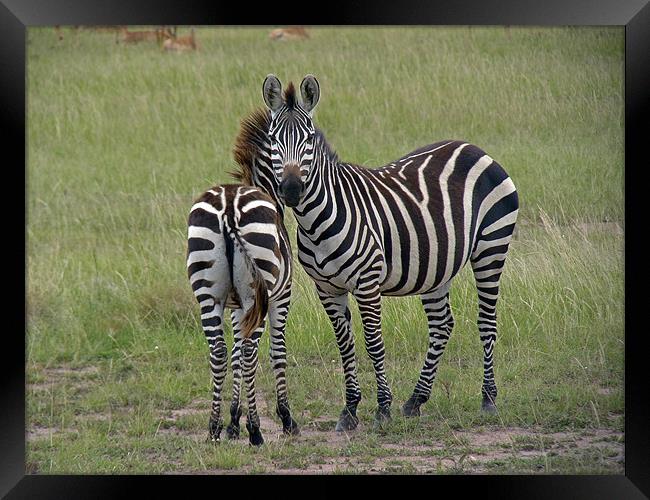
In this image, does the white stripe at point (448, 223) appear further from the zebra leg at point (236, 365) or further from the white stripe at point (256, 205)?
the zebra leg at point (236, 365)

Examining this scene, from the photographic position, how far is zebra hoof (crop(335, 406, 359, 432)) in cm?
748

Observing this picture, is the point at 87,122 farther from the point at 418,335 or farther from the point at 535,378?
the point at 535,378

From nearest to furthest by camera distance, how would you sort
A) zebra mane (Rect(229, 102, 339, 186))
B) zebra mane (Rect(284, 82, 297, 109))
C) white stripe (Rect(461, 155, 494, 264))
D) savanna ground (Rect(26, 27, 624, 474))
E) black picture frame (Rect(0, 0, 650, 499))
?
1. black picture frame (Rect(0, 0, 650, 499))
2. zebra mane (Rect(284, 82, 297, 109))
3. zebra mane (Rect(229, 102, 339, 186))
4. savanna ground (Rect(26, 27, 624, 474))
5. white stripe (Rect(461, 155, 494, 264))

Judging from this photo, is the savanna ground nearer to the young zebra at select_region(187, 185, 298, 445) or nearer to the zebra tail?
the young zebra at select_region(187, 185, 298, 445)

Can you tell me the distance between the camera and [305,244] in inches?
282

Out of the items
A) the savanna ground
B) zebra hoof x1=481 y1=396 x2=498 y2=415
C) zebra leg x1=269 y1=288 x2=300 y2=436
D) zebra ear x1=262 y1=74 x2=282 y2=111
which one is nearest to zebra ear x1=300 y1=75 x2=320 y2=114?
zebra ear x1=262 y1=74 x2=282 y2=111

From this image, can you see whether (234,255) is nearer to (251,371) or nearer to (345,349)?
(251,371)

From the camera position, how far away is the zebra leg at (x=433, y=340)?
787 centimetres

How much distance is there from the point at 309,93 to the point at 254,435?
229 centimetres

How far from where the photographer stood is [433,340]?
8.03 m

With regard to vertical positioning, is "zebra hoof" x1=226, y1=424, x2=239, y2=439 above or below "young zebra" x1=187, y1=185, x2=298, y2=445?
below

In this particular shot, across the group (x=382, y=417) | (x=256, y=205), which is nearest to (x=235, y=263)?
(x=256, y=205)

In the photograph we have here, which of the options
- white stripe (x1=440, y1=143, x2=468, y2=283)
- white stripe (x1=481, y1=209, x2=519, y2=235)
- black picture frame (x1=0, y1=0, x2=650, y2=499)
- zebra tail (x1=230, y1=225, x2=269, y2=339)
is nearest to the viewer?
black picture frame (x1=0, y1=0, x2=650, y2=499)

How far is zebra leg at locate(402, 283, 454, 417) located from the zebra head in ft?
5.80
